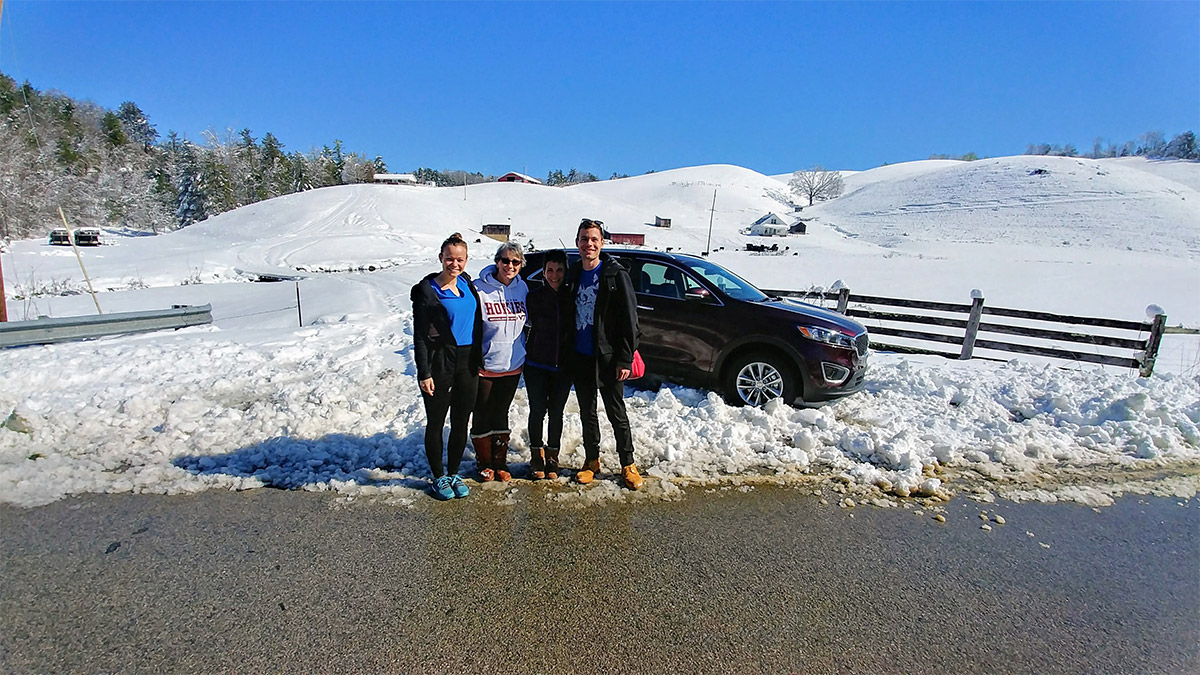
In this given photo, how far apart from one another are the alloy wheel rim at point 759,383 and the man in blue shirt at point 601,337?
2227 millimetres

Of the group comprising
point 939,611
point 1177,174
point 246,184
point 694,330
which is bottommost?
point 939,611

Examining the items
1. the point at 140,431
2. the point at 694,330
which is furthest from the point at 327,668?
the point at 694,330

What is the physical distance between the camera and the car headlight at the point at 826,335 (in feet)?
19.3

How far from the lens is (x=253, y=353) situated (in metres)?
7.35

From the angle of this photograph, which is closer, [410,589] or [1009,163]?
[410,589]

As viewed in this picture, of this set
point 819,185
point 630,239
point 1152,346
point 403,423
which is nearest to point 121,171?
point 630,239

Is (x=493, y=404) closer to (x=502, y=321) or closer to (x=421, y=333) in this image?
(x=502, y=321)

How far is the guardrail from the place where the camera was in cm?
744

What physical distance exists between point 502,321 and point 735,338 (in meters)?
3.08

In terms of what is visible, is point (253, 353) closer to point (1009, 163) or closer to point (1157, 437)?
point (1157, 437)

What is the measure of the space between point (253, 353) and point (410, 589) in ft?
19.1

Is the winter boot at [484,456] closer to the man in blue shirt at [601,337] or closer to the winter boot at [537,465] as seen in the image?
the winter boot at [537,465]

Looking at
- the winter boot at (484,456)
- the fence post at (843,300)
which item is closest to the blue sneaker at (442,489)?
the winter boot at (484,456)

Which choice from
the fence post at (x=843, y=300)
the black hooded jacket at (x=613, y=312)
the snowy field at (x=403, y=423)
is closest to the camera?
the black hooded jacket at (x=613, y=312)
